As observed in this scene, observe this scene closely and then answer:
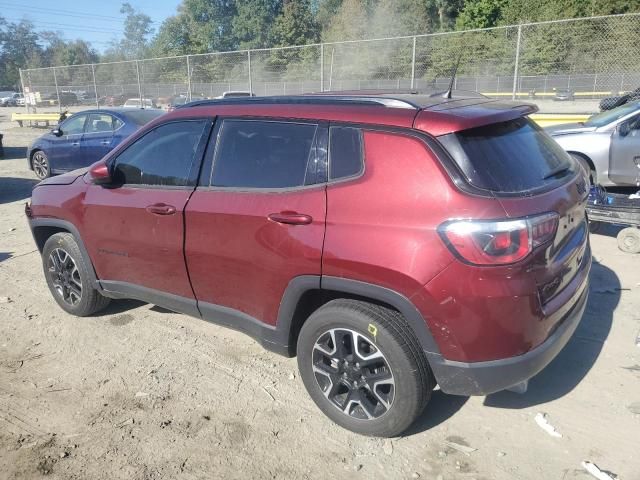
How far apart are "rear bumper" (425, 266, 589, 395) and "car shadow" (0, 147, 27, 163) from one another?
16292 millimetres

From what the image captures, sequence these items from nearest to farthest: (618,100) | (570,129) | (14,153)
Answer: (570,129) < (618,100) < (14,153)

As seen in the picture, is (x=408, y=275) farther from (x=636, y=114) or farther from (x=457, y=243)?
(x=636, y=114)

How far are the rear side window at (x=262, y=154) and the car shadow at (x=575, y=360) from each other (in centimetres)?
186

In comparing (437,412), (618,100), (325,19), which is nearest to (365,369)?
(437,412)

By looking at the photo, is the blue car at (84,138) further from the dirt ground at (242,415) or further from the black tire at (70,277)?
the dirt ground at (242,415)

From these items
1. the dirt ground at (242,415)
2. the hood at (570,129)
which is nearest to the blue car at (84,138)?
the dirt ground at (242,415)

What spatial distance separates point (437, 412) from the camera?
315 cm

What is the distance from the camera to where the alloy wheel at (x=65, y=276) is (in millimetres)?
4480

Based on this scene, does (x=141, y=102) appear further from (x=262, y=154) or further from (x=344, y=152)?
(x=344, y=152)

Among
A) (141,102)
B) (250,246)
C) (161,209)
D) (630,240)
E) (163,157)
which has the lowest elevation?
(630,240)

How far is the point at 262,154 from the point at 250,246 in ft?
1.89

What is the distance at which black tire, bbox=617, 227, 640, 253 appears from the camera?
578 centimetres

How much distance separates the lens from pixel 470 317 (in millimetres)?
2445

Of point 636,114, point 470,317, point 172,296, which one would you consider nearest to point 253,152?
point 172,296
